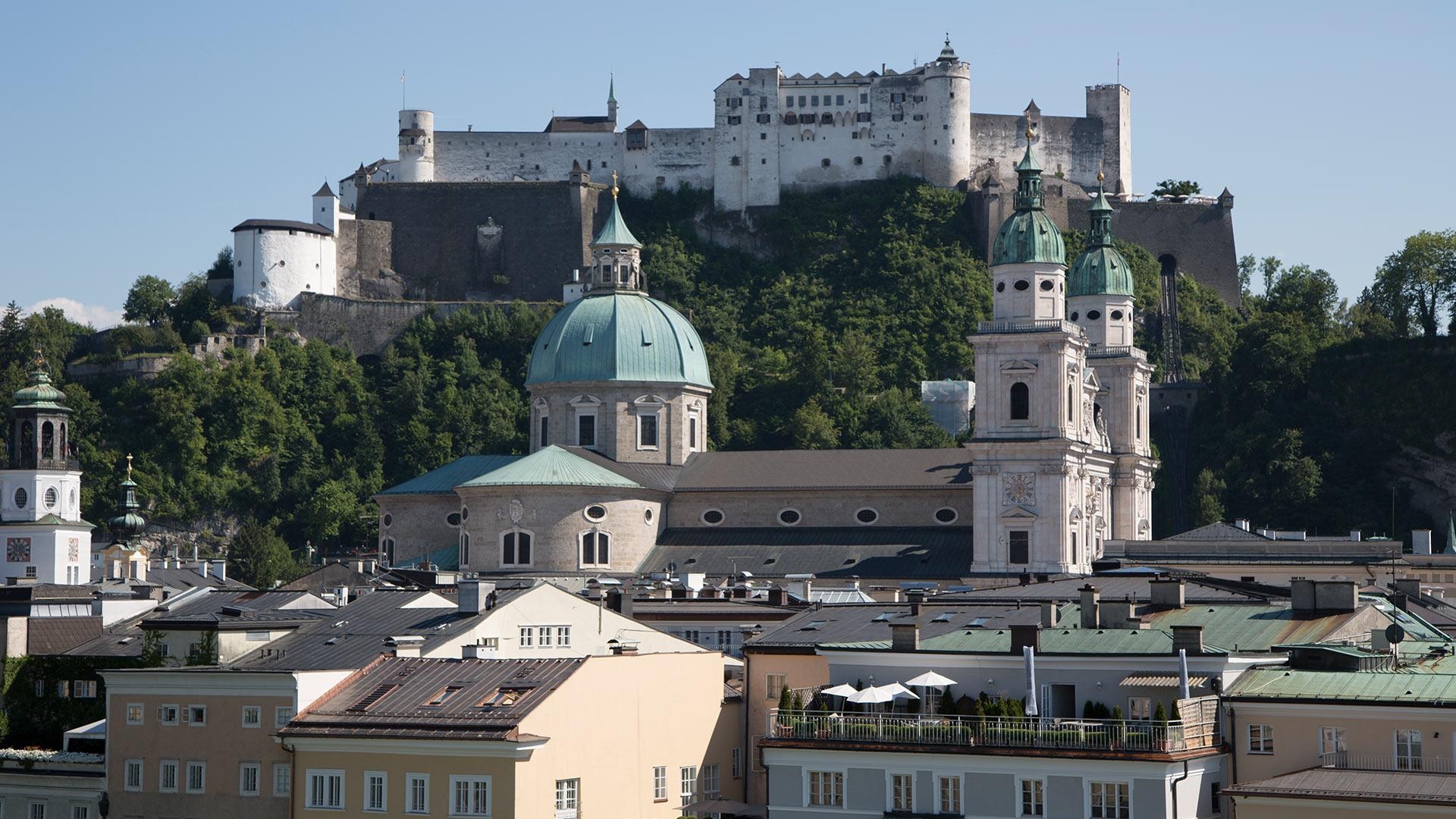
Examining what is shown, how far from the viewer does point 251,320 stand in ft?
409

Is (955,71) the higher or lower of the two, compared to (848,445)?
higher

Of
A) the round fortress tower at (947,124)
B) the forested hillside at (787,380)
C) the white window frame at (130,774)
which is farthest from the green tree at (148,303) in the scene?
the white window frame at (130,774)

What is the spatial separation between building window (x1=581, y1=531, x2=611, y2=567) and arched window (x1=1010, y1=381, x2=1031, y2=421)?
14.0 metres

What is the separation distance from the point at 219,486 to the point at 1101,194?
45.2 m

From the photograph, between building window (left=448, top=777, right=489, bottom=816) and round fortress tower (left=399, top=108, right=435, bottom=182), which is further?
round fortress tower (left=399, top=108, right=435, bottom=182)

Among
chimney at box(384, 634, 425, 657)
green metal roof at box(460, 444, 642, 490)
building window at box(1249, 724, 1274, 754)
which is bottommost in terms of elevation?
building window at box(1249, 724, 1274, 754)

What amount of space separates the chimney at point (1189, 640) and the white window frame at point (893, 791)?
157 inches

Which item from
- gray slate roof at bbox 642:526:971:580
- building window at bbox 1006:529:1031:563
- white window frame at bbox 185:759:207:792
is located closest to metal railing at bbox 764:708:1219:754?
white window frame at bbox 185:759:207:792

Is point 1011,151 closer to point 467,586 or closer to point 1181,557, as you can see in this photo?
point 1181,557

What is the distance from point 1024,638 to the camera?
34500 millimetres

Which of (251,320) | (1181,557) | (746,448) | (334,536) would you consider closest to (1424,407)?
(746,448)

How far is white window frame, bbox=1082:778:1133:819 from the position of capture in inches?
1212

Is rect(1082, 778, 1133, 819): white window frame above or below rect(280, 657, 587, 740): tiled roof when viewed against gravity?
below

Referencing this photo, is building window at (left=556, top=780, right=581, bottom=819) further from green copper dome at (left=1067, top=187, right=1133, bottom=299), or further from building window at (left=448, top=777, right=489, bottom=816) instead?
green copper dome at (left=1067, top=187, right=1133, bottom=299)
